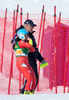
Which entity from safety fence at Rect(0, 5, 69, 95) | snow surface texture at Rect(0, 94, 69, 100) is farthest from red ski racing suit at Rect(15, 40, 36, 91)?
safety fence at Rect(0, 5, 69, 95)

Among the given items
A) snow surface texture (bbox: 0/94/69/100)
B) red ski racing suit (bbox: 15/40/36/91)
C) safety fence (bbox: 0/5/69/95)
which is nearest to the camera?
snow surface texture (bbox: 0/94/69/100)

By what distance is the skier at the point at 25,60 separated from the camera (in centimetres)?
242

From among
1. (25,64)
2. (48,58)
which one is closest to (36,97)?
(25,64)

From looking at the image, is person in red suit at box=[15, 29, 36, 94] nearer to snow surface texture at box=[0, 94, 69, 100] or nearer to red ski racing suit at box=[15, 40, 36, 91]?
red ski racing suit at box=[15, 40, 36, 91]

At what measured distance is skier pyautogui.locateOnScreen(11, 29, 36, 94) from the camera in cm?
242

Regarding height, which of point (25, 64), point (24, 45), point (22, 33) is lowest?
point (25, 64)

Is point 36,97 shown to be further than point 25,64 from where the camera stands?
No

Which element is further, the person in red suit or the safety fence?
the safety fence

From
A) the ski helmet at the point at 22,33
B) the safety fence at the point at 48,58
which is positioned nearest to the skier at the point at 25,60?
the ski helmet at the point at 22,33

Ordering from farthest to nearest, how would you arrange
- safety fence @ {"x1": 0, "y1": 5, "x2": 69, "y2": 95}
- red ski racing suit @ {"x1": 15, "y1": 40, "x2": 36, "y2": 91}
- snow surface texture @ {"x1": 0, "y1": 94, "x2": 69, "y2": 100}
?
safety fence @ {"x1": 0, "y1": 5, "x2": 69, "y2": 95} < red ski racing suit @ {"x1": 15, "y1": 40, "x2": 36, "y2": 91} < snow surface texture @ {"x1": 0, "y1": 94, "x2": 69, "y2": 100}

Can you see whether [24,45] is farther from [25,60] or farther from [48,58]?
[48,58]

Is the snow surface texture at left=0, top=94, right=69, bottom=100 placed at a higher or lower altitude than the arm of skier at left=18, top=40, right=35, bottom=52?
lower

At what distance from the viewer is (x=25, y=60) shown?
2.45 meters

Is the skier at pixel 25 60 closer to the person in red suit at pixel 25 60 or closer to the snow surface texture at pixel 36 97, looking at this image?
the person in red suit at pixel 25 60
